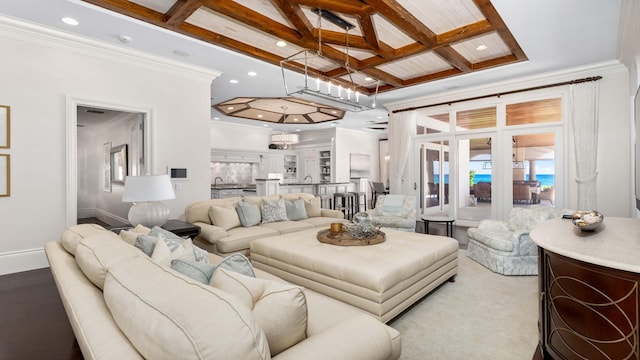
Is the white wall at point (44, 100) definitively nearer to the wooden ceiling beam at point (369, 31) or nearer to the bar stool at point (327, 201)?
the wooden ceiling beam at point (369, 31)

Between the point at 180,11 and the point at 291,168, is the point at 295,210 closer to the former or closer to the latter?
the point at 180,11

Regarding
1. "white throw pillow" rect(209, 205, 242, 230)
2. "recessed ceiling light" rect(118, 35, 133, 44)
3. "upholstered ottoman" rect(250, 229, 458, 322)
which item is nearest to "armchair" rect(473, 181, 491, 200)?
"upholstered ottoman" rect(250, 229, 458, 322)

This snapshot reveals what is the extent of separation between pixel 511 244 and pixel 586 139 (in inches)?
110

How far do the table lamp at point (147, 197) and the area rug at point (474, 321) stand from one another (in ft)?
8.59

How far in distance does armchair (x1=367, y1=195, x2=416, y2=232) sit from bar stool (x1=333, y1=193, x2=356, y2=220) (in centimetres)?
288

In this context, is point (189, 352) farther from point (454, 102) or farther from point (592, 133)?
point (454, 102)

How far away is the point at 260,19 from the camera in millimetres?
3525

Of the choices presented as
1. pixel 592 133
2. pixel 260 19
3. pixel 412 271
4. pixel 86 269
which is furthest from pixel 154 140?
pixel 592 133

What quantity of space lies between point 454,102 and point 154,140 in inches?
221

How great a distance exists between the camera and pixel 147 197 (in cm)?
323

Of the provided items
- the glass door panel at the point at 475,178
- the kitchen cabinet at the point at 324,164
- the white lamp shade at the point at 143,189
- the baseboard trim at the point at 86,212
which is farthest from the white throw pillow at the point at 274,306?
the kitchen cabinet at the point at 324,164

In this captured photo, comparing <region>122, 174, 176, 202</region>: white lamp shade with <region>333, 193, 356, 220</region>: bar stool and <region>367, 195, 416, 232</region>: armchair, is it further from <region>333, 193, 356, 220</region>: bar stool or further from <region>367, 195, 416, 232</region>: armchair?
<region>333, 193, 356, 220</region>: bar stool

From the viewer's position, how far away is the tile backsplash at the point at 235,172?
9.94m

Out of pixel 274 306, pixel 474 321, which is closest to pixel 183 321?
pixel 274 306
